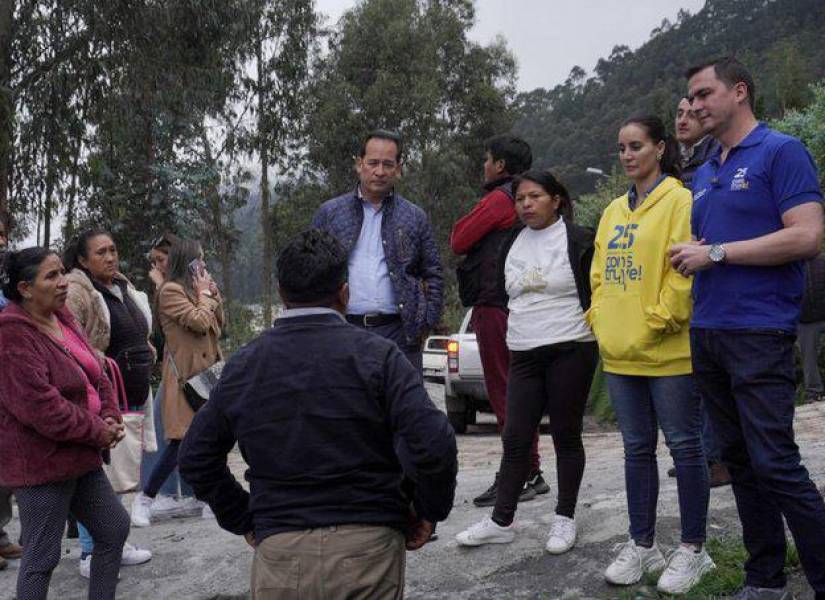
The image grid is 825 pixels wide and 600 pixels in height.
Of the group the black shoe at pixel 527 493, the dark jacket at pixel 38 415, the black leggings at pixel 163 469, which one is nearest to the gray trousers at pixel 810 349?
the black shoe at pixel 527 493

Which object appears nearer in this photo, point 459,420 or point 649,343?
point 649,343

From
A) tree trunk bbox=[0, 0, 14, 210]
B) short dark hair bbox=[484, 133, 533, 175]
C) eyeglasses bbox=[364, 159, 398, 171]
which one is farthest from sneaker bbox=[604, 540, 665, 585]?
tree trunk bbox=[0, 0, 14, 210]

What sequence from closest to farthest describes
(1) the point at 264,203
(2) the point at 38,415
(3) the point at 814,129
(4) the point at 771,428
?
(4) the point at 771,428, (2) the point at 38,415, (3) the point at 814,129, (1) the point at 264,203

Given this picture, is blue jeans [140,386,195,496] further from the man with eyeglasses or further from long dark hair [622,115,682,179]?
long dark hair [622,115,682,179]

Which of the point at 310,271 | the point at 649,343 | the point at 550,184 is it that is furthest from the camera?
the point at 550,184

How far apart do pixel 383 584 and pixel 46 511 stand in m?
1.97

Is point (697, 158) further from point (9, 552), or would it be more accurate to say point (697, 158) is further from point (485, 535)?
point (9, 552)

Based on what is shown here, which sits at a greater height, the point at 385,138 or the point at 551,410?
the point at 385,138

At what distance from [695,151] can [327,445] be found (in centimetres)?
351

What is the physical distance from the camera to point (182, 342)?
21.1ft

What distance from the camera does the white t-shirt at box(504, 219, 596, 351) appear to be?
15.3 feet

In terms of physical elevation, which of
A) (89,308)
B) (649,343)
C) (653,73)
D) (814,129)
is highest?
(653,73)

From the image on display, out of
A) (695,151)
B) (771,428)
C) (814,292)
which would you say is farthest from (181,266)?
(814,292)

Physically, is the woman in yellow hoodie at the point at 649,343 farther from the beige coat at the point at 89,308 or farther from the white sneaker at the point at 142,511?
the white sneaker at the point at 142,511
